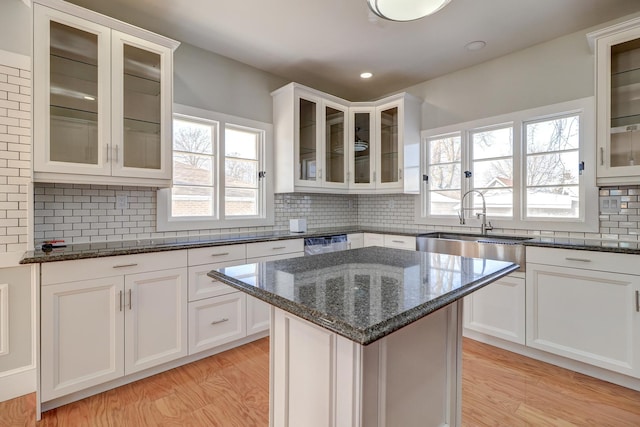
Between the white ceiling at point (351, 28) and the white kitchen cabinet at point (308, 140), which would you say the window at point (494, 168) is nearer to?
the white ceiling at point (351, 28)

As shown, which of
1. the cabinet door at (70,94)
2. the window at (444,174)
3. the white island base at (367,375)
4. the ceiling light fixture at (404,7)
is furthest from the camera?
the window at (444,174)

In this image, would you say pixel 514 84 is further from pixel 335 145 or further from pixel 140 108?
pixel 140 108

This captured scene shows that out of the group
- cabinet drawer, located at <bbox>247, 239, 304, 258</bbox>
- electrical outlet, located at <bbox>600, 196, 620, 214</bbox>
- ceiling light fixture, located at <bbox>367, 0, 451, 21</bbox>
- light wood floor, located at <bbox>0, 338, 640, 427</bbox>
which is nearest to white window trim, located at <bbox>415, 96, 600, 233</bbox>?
electrical outlet, located at <bbox>600, 196, 620, 214</bbox>

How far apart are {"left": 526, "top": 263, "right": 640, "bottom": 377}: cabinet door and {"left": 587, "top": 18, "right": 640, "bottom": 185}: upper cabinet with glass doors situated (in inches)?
28.9

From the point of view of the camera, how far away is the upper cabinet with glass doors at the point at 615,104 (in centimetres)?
226

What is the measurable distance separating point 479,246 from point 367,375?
2.14 metres

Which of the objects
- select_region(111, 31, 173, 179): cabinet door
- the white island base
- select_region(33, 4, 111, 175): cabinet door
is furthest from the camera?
select_region(111, 31, 173, 179): cabinet door

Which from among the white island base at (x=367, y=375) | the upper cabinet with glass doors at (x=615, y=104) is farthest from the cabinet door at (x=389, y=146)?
the white island base at (x=367, y=375)

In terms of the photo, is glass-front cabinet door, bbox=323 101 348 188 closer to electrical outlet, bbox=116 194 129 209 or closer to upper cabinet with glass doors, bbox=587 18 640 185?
electrical outlet, bbox=116 194 129 209

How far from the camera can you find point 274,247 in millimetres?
2867

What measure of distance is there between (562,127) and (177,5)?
331cm

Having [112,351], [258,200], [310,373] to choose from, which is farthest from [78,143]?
[310,373]

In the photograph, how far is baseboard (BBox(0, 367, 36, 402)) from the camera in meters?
1.95

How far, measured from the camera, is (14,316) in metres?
2.00
